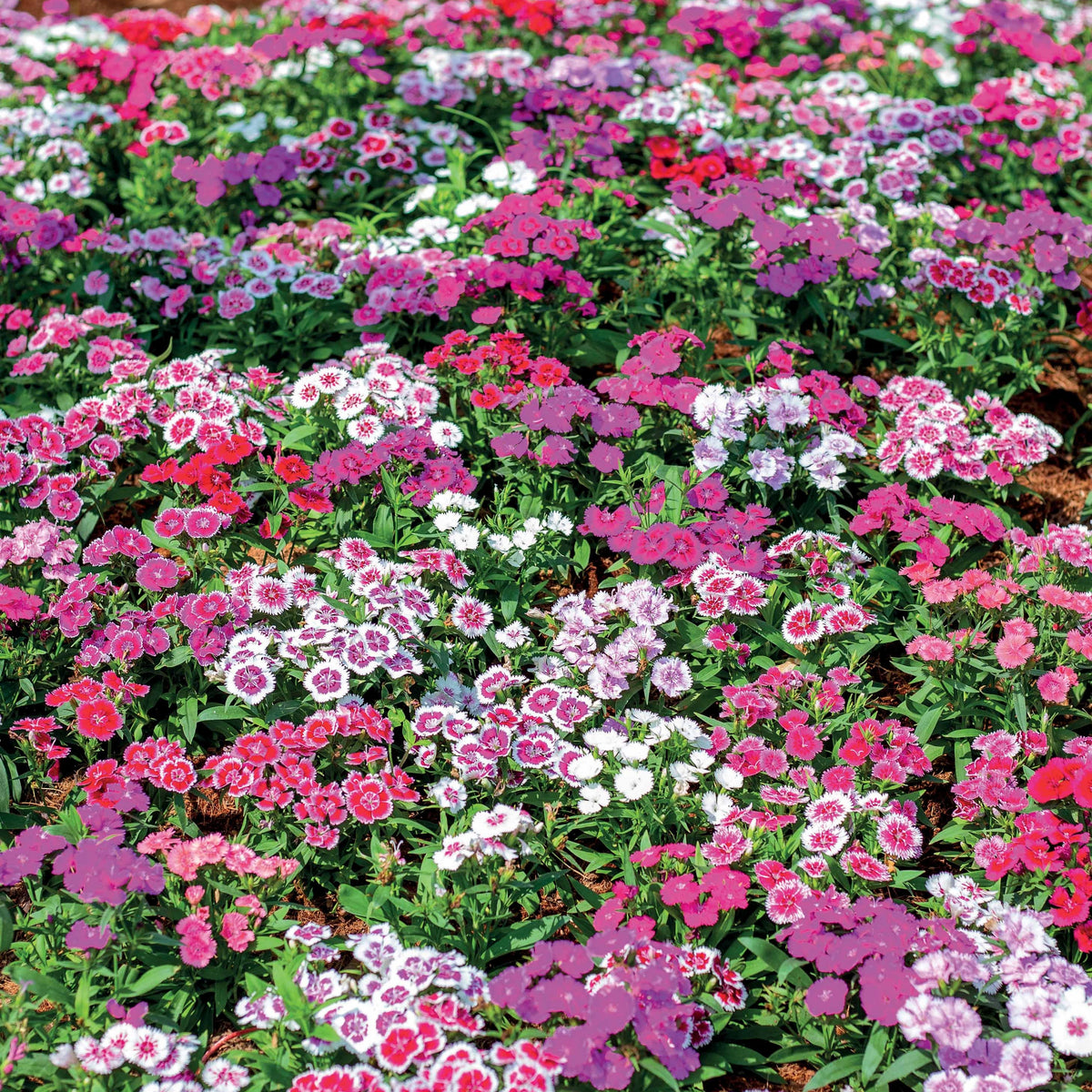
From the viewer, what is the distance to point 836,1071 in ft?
9.58

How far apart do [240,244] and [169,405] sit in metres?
1.31

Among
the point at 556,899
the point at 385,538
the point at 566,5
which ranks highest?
the point at 566,5

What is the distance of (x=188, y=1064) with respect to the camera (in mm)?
2920

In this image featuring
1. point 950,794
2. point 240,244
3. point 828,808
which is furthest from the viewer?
point 240,244

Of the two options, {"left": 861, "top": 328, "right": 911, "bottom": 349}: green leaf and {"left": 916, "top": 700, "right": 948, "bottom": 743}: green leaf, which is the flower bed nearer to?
{"left": 916, "top": 700, "right": 948, "bottom": 743}: green leaf

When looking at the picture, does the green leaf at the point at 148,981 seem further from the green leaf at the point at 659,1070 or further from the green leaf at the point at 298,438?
the green leaf at the point at 298,438

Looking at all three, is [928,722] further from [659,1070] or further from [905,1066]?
[659,1070]

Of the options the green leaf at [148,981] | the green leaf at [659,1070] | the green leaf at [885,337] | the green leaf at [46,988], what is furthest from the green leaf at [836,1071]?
the green leaf at [885,337]

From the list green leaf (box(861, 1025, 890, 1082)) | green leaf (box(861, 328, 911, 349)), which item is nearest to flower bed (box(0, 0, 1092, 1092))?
green leaf (box(861, 1025, 890, 1082))

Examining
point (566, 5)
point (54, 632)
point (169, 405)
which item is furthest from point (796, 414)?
point (566, 5)

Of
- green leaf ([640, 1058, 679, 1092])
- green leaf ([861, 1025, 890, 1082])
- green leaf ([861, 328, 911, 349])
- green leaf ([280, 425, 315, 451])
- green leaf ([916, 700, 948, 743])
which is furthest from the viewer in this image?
green leaf ([861, 328, 911, 349])

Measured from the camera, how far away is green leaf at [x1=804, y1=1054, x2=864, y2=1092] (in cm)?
292

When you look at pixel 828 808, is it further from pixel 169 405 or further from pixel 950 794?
pixel 169 405

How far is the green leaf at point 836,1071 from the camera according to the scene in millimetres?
2916
